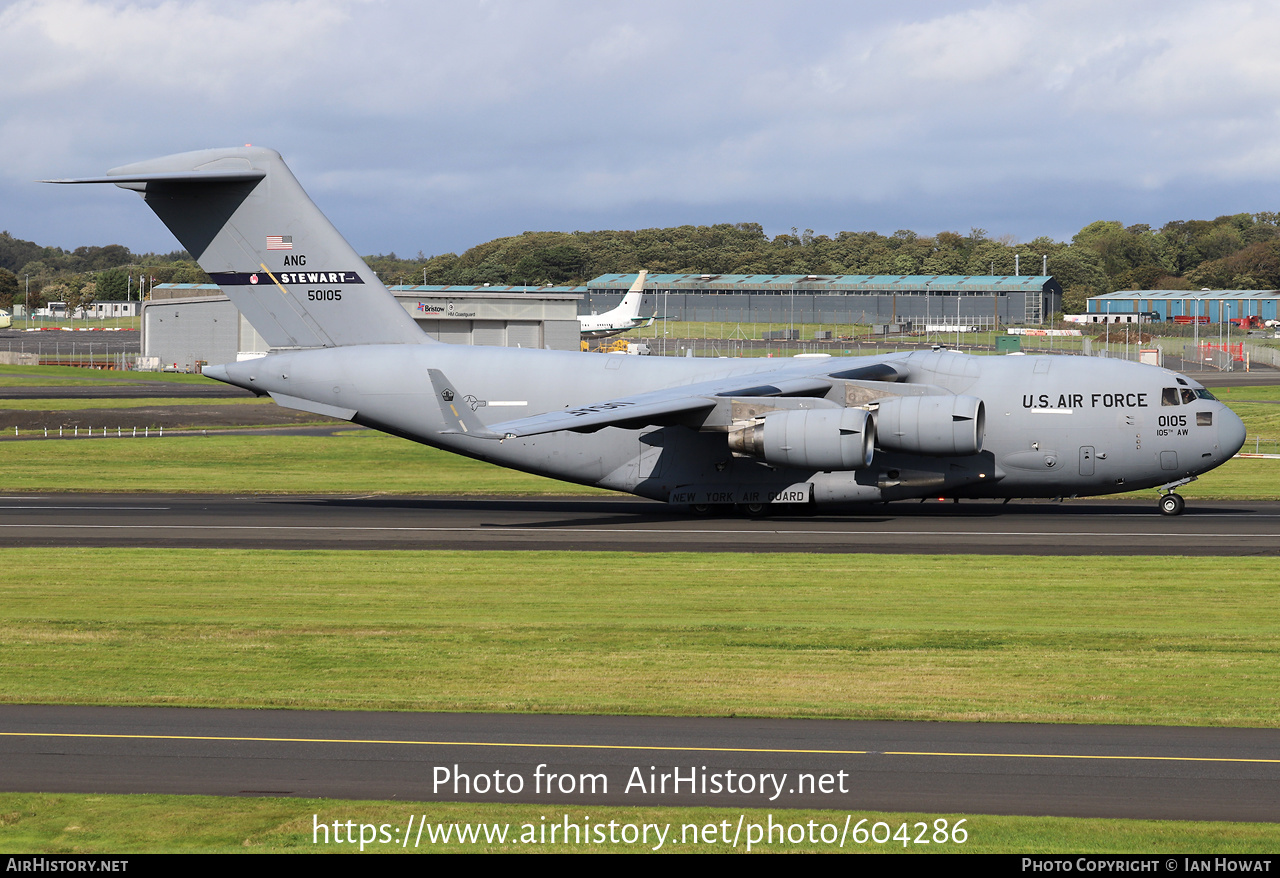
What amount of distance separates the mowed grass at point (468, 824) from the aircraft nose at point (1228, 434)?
20.5 metres

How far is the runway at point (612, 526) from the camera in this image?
2509 cm

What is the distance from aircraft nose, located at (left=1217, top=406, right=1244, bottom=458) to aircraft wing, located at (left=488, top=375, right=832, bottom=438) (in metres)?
8.49

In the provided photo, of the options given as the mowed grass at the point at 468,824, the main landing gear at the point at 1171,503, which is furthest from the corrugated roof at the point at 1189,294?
the mowed grass at the point at 468,824

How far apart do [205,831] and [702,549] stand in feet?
52.7

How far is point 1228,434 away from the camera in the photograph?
28.1 m

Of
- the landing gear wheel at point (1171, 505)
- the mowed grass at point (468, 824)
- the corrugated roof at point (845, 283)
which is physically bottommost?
the mowed grass at point (468, 824)

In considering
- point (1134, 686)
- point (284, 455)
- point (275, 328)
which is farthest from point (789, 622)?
point (284, 455)

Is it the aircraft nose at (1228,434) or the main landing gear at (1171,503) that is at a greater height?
the aircraft nose at (1228,434)

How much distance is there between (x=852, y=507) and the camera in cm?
3253

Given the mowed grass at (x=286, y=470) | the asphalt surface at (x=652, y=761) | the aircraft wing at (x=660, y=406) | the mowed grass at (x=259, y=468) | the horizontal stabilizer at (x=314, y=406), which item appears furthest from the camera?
the mowed grass at (x=259, y=468)

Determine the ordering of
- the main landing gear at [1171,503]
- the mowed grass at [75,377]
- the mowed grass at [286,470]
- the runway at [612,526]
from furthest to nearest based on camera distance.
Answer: the mowed grass at [75,377] < the mowed grass at [286,470] < the main landing gear at [1171,503] < the runway at [612,526]

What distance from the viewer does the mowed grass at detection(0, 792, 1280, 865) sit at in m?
9.03

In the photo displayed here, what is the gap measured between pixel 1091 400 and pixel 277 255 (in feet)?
61.6

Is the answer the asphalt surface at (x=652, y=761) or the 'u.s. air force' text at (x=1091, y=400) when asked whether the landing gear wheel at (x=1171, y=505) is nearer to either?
the 'u.s. air force' text at (x=1091, y=400)
